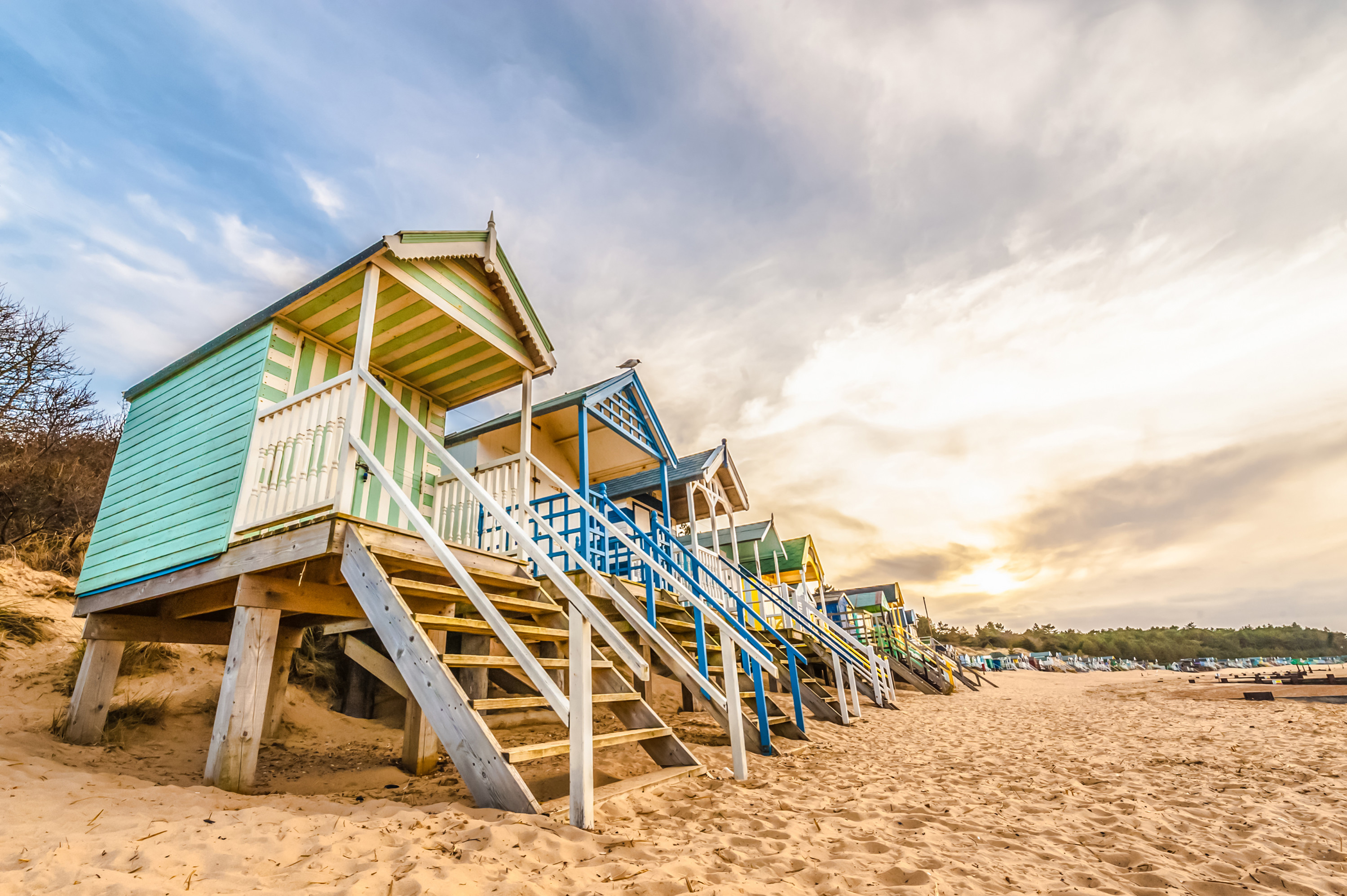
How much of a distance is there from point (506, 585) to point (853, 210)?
400 inches

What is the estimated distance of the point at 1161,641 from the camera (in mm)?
76875

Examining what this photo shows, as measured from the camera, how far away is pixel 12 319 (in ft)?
36.7

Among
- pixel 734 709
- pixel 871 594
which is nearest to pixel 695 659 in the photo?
pixel 734 709

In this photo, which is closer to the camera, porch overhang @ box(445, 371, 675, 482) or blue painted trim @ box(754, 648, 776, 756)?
blue painted trim @ box(754, 648, 776, 756)

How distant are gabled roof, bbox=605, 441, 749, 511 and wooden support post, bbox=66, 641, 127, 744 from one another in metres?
7.47

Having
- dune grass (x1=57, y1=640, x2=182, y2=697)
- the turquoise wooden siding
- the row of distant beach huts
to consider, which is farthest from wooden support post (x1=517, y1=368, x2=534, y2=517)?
the row of distant beach huts

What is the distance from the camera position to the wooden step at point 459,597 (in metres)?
4.16

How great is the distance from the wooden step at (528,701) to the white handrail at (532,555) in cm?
37

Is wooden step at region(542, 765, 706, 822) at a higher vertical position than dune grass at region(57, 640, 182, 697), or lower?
lower

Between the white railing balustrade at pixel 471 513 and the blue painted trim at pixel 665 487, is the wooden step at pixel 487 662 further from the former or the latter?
the blue painted trim at pixel 665 487

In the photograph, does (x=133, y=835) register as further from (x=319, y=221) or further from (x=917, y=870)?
(x=319, y=221)

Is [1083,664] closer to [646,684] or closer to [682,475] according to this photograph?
[682,475]

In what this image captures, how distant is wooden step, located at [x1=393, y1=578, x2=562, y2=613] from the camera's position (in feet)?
13.6

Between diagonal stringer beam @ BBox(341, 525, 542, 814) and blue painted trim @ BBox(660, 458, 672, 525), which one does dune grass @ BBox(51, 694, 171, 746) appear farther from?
blue painted trim @ BBox(660, 458, 672, 525)
